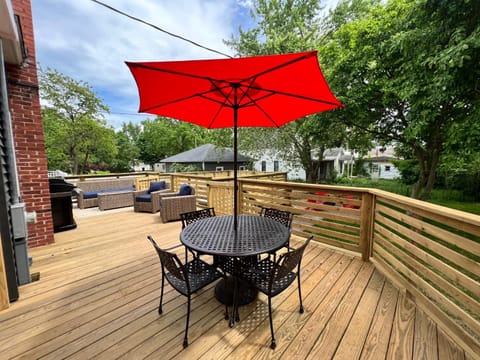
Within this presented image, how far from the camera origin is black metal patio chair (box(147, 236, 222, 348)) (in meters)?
1.58

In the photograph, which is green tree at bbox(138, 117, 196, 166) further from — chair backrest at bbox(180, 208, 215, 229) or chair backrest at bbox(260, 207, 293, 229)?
chair backrest at bbox(260, 207, 293, 229)

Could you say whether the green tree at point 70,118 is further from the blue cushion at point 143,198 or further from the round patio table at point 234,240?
the round patio table at point 234,240

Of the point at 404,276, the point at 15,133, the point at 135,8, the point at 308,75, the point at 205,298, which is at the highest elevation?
the point at 135,8

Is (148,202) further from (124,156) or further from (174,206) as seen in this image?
(124,156)

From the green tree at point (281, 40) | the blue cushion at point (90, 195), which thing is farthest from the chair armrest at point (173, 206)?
the green tree at point (281, 40)

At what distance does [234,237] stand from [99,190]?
284 inches

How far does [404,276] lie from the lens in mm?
2324

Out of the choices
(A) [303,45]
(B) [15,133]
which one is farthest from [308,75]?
(A) [303,45]

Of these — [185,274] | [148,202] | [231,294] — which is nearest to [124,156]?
[148,202]

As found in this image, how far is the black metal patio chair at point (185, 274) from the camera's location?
1.58 m

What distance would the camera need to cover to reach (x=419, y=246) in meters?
2.48

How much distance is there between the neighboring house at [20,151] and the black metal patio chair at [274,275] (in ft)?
7.88

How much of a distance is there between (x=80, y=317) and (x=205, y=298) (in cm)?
115

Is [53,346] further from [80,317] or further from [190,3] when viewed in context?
[190,3]
